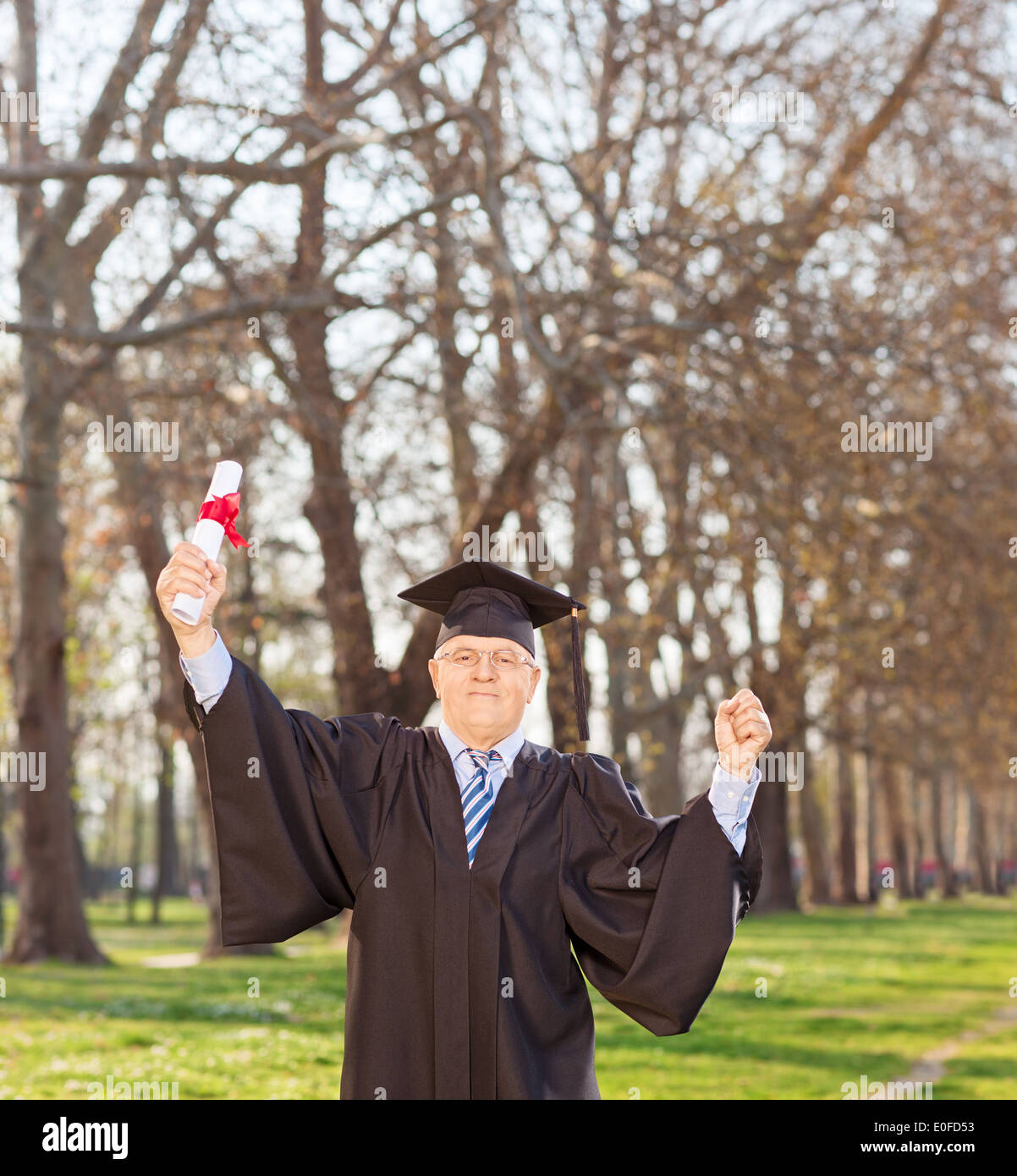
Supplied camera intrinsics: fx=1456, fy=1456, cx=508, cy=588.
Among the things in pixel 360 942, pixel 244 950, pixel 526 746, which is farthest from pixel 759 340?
pixel 244 950

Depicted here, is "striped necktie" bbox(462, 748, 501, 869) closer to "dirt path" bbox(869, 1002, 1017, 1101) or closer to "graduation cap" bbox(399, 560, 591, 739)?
"graduation cap" bbox(399, 560, 591, 739)

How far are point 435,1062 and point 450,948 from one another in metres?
0.31

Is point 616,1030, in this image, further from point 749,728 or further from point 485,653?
point 749,728

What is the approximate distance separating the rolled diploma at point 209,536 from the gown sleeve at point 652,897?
1259 millimetres

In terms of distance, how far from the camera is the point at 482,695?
4.37 m

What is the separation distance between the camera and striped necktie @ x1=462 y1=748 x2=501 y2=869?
4215 mm

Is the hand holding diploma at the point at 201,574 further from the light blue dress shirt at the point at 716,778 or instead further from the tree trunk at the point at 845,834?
the tree trunk at the point at 845,834

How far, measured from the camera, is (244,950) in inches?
807

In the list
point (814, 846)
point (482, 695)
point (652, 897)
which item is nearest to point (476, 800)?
point (482, 695)

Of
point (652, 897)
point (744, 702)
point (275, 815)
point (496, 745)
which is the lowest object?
point (652, 897)

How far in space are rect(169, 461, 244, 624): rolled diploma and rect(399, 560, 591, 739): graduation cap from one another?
78 centimetres

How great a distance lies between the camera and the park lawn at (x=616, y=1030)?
8727 mm

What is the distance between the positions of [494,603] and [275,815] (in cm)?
96

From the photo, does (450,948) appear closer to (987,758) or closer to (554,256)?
(554,256)
